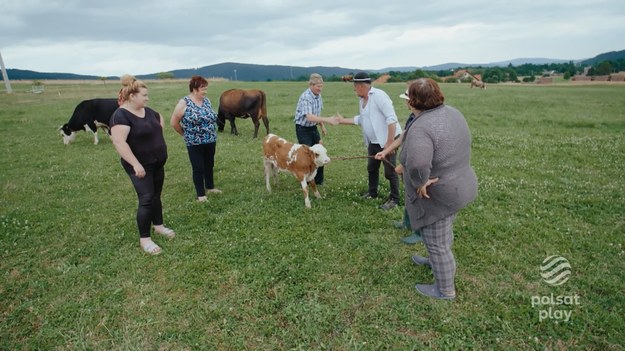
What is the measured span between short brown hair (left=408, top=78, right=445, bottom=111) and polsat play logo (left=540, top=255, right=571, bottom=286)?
10.6ft

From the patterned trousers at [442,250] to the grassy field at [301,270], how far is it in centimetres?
29

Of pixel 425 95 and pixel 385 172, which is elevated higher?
pixel 425 95

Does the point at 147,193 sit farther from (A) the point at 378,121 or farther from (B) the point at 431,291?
(B) the point at 431,291

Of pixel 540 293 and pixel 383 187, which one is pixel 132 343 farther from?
pixel 383 187

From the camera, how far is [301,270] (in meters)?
5.60

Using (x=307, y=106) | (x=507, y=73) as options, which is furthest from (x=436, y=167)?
(x=507, y=73)

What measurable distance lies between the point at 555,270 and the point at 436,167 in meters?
2.96

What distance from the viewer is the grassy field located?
4355 millimetres

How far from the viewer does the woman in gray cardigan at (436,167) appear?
4.06m

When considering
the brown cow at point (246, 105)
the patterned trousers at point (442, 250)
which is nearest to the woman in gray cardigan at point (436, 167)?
the patterned trousers at point (442, 250)

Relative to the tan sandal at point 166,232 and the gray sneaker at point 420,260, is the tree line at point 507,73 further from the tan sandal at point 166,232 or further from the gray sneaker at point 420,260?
the tan sandal at point 166,232

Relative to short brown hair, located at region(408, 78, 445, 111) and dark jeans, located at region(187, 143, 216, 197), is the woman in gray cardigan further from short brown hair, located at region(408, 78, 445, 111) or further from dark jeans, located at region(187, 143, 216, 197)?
dark jeans, located at region(187, 143, 216, 197)

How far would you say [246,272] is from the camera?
561 centimetres

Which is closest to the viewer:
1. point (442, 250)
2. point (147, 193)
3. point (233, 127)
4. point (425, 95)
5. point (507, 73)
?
point (425, 95)
